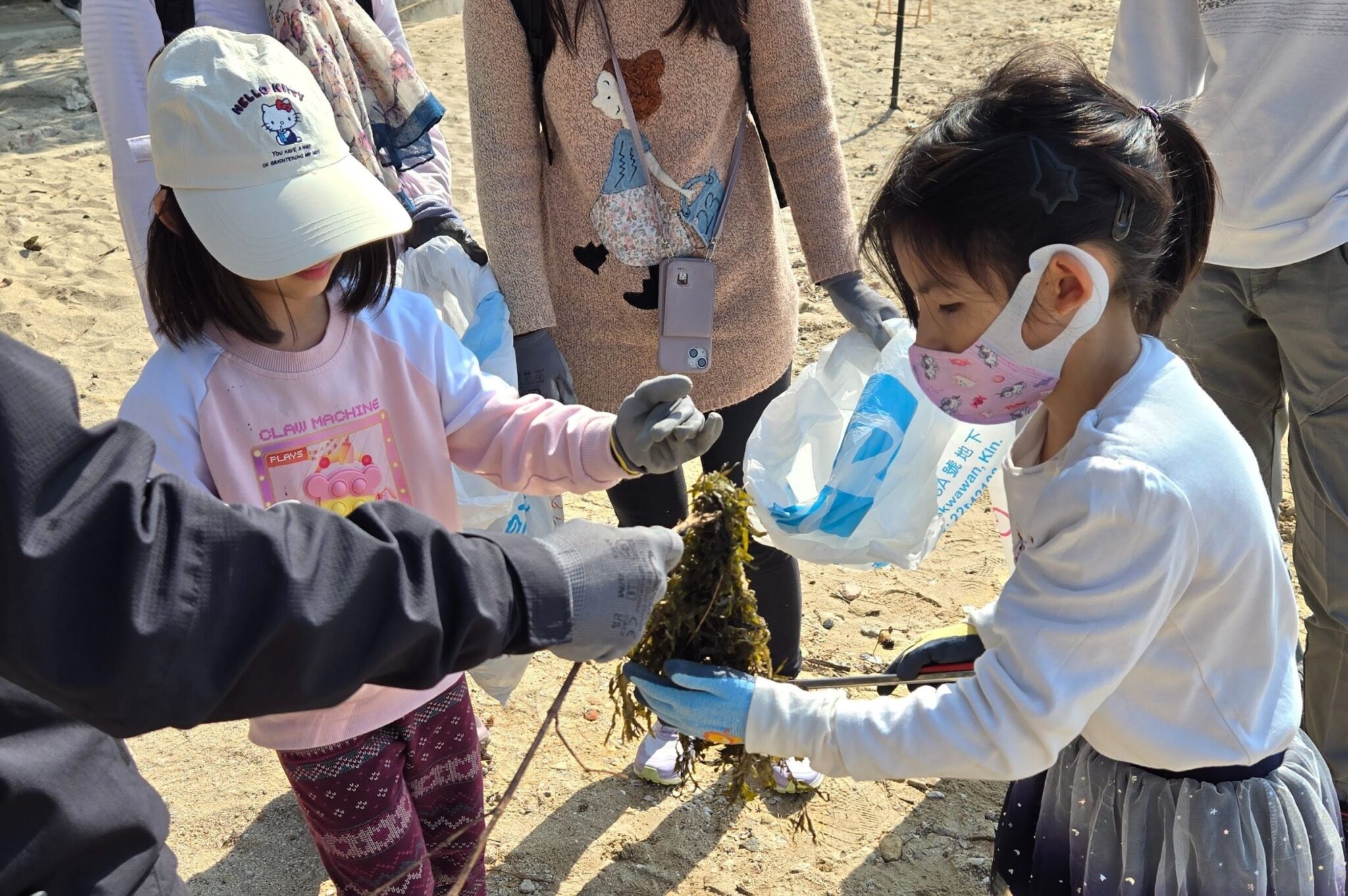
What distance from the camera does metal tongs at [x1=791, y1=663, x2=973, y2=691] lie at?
2.06 meters

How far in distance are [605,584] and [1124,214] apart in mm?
912

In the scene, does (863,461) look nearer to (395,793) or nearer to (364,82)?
(395,793)

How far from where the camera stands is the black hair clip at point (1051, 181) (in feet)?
5.41

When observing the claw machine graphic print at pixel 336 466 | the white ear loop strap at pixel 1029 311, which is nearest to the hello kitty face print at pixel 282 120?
the claw machine graphic print at pixel 336 466

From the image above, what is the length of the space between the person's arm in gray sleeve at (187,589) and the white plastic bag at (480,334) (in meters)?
1.27

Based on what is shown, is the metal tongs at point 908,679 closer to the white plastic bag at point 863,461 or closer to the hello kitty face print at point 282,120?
the white plastic bag at point 863,461

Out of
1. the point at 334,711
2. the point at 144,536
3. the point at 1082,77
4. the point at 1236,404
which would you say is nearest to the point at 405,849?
the point at 334,711

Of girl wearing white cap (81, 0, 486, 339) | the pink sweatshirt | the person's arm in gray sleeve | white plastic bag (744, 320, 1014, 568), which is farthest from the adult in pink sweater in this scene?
the person's arm in gray sleeve

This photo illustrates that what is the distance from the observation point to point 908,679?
2127 millimetres

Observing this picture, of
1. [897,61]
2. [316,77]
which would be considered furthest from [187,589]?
[897,61]

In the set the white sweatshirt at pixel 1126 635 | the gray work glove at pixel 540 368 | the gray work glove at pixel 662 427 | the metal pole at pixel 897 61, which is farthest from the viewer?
the metal pole at pixel 897 61

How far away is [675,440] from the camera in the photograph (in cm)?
192

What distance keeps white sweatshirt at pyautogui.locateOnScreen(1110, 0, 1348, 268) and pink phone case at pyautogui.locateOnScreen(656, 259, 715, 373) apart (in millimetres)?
1139

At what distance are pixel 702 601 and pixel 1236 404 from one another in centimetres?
173
